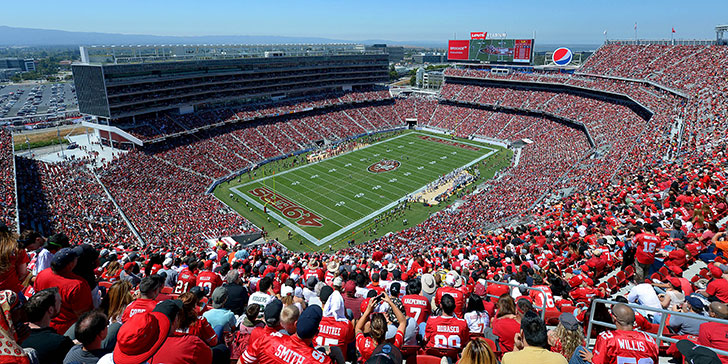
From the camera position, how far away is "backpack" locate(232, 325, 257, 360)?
201 inches

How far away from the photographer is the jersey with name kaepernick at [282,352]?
11.8 feet

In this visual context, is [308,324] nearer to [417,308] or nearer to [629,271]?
[417,308]

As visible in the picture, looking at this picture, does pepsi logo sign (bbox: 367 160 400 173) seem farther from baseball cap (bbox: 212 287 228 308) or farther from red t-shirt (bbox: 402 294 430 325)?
baseball cap (bbox: 212 287 228 308)

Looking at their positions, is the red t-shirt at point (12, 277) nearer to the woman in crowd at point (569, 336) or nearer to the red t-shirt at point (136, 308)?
the red t-shirt at point (136, 308)

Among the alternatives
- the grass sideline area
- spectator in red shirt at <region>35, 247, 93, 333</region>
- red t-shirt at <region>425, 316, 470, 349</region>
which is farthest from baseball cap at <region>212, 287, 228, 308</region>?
the grass sideline area

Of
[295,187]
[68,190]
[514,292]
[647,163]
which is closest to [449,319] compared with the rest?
[514,292]

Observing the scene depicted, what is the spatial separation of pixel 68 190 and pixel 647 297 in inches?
1244

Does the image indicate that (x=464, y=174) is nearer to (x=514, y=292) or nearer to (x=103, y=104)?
(x=514, y=292)

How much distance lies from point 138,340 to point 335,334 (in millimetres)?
2156

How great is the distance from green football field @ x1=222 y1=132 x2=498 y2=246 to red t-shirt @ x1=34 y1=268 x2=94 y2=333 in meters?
21.8

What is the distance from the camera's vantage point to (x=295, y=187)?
36.8 meters

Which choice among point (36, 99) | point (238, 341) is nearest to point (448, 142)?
point (238, 341)

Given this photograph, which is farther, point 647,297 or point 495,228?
point 495,228

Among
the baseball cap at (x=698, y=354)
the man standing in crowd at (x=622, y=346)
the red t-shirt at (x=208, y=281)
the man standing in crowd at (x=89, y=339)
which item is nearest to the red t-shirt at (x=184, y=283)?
the red t-shirt at (x=208, y=281)
